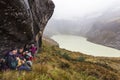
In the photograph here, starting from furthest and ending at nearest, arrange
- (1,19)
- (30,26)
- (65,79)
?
(30,26) < (1,19) < (65,79)

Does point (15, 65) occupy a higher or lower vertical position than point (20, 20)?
lower

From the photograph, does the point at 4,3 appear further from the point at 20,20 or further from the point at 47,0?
the point at 47,0

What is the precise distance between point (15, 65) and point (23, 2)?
3142 millimetres

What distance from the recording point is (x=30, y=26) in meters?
12.7

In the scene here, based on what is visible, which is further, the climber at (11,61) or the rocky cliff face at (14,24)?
the rocky cliff face at (14,24)

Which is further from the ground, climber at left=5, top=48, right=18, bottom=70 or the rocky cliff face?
the rocky cliff face

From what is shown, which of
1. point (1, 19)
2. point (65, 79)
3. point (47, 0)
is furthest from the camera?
point (47, 0)

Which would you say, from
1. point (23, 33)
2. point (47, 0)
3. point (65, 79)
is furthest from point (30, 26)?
point (47, 0)

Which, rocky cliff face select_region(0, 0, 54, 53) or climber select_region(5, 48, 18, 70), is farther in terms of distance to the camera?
rocky cliff face select_region(0, 0, 54, 53)

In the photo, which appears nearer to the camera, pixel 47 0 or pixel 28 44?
pixel 28 44

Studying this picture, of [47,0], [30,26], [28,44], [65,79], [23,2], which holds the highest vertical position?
[47,0]

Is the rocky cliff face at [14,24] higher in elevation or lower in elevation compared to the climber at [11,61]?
higher

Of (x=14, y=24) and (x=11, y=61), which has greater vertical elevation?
(x=14, y=24)

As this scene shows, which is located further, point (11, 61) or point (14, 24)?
point (14, 24)
